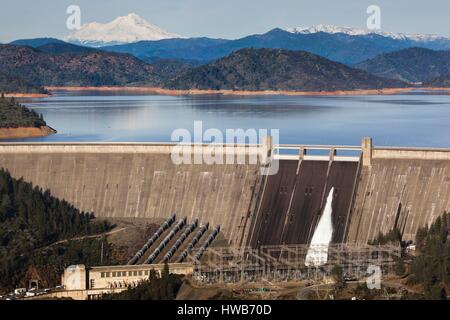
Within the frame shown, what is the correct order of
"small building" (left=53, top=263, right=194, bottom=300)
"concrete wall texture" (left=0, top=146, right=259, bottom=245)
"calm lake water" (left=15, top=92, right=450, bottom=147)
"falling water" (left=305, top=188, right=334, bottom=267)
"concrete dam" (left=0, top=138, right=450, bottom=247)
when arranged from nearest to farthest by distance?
"small building" (left=53, top=263, right=194, bottom=300)
"falling water" (left=305, top=188, right=334, bottom=267)
"concrete dam" (left=0, top=138, right=450, bottom=247)
"concrete wall texture" (left=0, top=146, right=259, bottom=245)
"calm lake water" (left=15, top=92, right=450, bottom=147)

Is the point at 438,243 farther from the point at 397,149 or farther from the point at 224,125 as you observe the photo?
the point at 224,125

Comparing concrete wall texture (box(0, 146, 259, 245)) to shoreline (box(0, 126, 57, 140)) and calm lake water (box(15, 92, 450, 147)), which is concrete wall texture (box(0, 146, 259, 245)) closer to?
calm lake water (box(15, 92, 450, 147))

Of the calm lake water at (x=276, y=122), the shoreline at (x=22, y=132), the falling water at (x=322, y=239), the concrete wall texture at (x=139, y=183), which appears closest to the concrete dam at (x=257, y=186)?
the concrete wall texture at (x=139, y=183)

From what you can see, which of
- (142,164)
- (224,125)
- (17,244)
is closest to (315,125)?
(224,125)

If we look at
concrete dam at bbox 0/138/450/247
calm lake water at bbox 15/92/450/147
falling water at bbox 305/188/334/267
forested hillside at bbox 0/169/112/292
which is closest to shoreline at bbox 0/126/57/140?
calm lake water at bbox 15/92/450/147

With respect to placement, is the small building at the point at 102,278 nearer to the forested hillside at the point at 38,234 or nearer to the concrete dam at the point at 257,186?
the forested hillside at the point at 38,234
